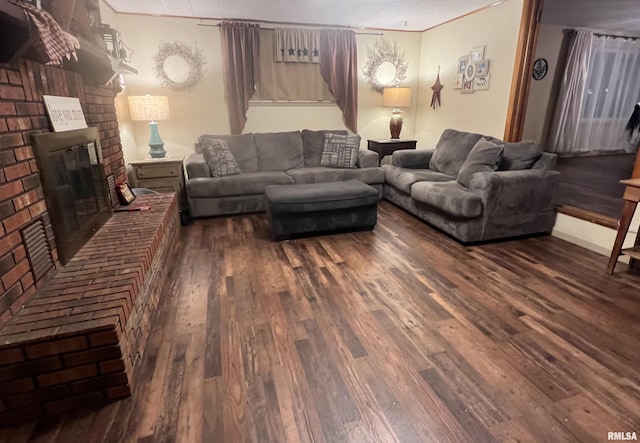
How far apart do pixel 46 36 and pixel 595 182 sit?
5.53m

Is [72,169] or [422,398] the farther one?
[72,169]

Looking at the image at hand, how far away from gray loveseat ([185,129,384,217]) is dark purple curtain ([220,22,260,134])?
579mm

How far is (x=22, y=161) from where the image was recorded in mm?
1534

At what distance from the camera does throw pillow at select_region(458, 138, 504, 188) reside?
318 centimetres

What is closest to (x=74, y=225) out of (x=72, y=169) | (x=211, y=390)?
(x=72, y=169)

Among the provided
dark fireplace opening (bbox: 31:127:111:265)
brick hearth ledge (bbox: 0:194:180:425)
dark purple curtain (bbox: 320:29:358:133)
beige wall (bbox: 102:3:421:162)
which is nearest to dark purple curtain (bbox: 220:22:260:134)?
beige wall (bbox: 102:3:421:162)

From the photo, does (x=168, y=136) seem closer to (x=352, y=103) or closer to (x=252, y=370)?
(x=352, y=103)

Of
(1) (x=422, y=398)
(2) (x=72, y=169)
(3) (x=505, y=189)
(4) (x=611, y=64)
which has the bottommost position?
(1) (x=422, y=398)

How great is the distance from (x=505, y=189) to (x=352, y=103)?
2.82 metres

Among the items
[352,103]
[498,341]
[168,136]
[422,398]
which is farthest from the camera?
[352,103]

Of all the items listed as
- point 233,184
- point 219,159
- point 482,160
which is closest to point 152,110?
point 219,159

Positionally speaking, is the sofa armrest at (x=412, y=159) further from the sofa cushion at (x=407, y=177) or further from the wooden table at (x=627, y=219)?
the wooden table at (x=627, y=219)

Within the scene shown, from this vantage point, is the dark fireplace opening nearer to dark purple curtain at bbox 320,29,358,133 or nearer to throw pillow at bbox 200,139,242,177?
throw pillow at bbox 200,139,242,177

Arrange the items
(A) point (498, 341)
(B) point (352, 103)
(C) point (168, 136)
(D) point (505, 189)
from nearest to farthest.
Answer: (A) point (498, 341)
(D) point (505, 189)
(C) point (168, 136)
(B) point (352, 103)
